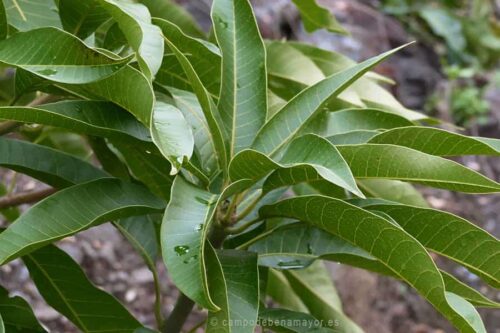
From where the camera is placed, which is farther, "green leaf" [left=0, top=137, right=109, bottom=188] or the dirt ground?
the dirt ground

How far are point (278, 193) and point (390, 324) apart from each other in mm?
2183

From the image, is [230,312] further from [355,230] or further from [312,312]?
[312,312]

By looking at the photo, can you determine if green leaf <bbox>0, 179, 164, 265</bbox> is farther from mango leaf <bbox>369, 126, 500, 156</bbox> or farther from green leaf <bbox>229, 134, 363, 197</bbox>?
mango leaf <bbox>369, 126, 500, 156</bbox>

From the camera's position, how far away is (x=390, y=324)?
9.45 feet

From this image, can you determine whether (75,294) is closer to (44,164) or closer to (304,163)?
(44,164)

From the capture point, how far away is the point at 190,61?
868mm

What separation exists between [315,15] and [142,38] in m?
0.55

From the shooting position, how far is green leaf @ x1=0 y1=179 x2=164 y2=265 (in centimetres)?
68

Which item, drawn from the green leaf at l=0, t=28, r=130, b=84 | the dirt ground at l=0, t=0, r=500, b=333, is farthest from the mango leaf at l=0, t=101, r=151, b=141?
the dirt ground at l=0, t=0, r=500, b=333

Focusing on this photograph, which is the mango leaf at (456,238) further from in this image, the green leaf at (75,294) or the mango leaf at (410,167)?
the green leaf at (75,294)

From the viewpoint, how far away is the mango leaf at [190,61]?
81cm

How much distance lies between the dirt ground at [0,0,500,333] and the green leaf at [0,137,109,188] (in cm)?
118

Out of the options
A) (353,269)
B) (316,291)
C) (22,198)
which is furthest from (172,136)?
(353,269)

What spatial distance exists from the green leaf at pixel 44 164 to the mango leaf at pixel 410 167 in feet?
1.15
